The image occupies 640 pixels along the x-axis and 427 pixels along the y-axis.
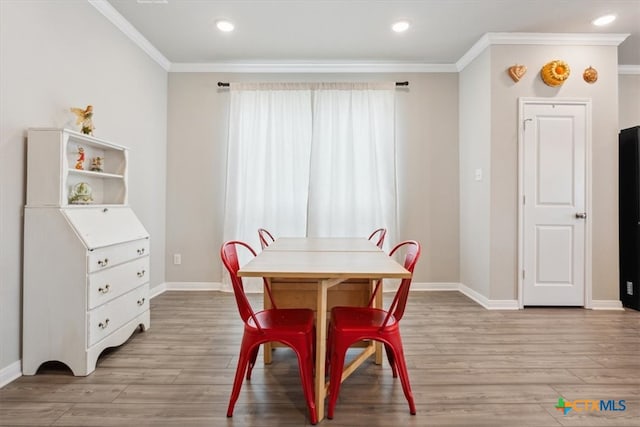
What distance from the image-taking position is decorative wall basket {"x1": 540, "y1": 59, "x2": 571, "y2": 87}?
3332mm

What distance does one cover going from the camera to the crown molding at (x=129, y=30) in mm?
2842

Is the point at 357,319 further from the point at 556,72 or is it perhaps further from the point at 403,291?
the point at 556,72

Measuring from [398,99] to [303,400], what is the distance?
351cm

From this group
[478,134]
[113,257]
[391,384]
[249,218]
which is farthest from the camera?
[249,218]

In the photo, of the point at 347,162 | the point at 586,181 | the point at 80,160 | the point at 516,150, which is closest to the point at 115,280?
the point at 80,160

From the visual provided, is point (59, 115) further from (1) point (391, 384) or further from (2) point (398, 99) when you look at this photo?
(2) point (398, 99)

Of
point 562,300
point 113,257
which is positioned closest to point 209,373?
point 113,257

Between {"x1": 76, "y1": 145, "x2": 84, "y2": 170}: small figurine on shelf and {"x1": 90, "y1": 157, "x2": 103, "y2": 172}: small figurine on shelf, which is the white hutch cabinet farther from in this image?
{"x1": 90, "y1": 157, "x2": 103, "y2": 172}: small figurine on shelf

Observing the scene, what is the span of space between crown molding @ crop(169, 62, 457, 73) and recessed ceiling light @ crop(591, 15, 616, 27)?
1.34m

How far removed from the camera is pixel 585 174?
3.38 m

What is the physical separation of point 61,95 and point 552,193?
432 cm

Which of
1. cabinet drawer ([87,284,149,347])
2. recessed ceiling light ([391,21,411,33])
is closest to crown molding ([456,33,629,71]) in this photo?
recessed ceiling light ([391,21,411,33])

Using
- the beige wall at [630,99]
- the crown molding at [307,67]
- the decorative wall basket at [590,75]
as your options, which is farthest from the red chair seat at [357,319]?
the beige wall at [630,99]

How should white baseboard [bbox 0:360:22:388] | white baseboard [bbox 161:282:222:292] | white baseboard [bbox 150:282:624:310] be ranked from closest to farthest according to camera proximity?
white baseboard [bbox 0:360:22:388], white baseboard [bbox 150:282:624:310], white baseboard [bbox 161:282:222:292]
